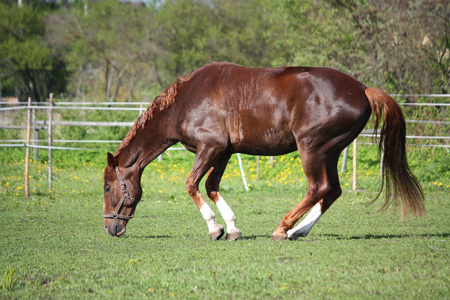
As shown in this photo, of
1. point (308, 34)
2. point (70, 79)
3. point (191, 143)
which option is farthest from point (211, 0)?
point (191, 143)

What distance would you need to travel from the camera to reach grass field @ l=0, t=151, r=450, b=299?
367 cm

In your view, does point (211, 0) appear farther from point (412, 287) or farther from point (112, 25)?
point (412, 287)

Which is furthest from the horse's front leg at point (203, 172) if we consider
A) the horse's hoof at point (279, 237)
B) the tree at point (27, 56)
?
the tree at point (27, 56)

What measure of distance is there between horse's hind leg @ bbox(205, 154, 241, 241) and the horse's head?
834 mm

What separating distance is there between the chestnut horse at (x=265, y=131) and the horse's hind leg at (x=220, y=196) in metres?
0.01

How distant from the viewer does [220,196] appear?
6023 millimetres

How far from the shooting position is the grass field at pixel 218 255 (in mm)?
3670

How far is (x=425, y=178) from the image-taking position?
35.8 ft

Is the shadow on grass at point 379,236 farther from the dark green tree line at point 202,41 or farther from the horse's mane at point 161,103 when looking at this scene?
the dark green tree line at point 202,41

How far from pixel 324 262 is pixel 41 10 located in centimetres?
4533

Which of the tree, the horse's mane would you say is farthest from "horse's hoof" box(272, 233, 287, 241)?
the tree

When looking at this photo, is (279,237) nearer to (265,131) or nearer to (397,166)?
(265,131)

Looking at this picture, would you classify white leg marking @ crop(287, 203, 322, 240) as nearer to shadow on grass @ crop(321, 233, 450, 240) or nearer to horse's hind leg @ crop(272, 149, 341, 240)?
horse's hind leg @ crop(272, 149, 341, 240)

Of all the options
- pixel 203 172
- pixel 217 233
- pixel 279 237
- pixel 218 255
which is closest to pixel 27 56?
pixel 203 172
